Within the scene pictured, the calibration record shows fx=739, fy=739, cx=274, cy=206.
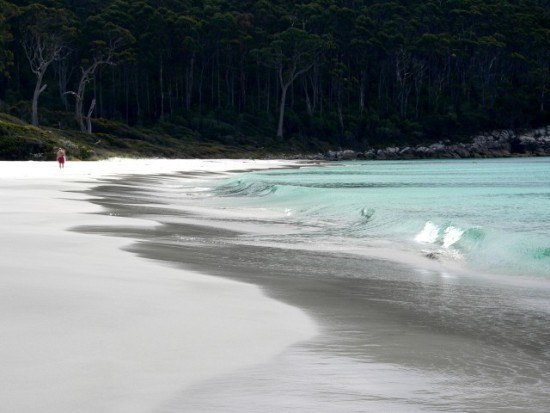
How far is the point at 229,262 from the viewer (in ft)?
28.6

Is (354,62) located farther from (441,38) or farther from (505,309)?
(505,309)

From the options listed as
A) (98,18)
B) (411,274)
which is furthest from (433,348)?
(98,18)

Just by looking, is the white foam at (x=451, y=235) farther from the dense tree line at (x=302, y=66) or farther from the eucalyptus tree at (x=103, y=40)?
the dense tree line at (x=302, y=66)

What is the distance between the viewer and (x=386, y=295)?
693cm

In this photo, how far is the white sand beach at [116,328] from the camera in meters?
3.62

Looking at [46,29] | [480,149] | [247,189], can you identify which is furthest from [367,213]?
[480,149]

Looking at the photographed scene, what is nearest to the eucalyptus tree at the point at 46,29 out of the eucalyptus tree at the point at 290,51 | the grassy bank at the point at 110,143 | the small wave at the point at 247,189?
the grassy bank at the point at 110,143

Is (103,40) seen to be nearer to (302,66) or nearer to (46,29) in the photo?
(46,29)

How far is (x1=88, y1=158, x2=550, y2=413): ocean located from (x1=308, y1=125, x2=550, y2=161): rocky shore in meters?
62.7

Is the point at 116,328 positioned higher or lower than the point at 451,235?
higher

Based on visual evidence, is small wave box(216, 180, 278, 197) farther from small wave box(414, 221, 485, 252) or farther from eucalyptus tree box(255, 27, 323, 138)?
eucalyptus tree box(255, 27, 323, 138)

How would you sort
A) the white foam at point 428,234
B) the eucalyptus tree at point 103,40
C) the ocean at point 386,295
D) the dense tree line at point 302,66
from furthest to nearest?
the dense tree line at point 302,66
the eucalyptus tree at point 103,40
the white foam at point 428,234
the ocean at point 386,295

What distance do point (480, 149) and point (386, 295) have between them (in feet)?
266

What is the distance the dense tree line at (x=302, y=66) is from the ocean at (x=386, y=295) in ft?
192
